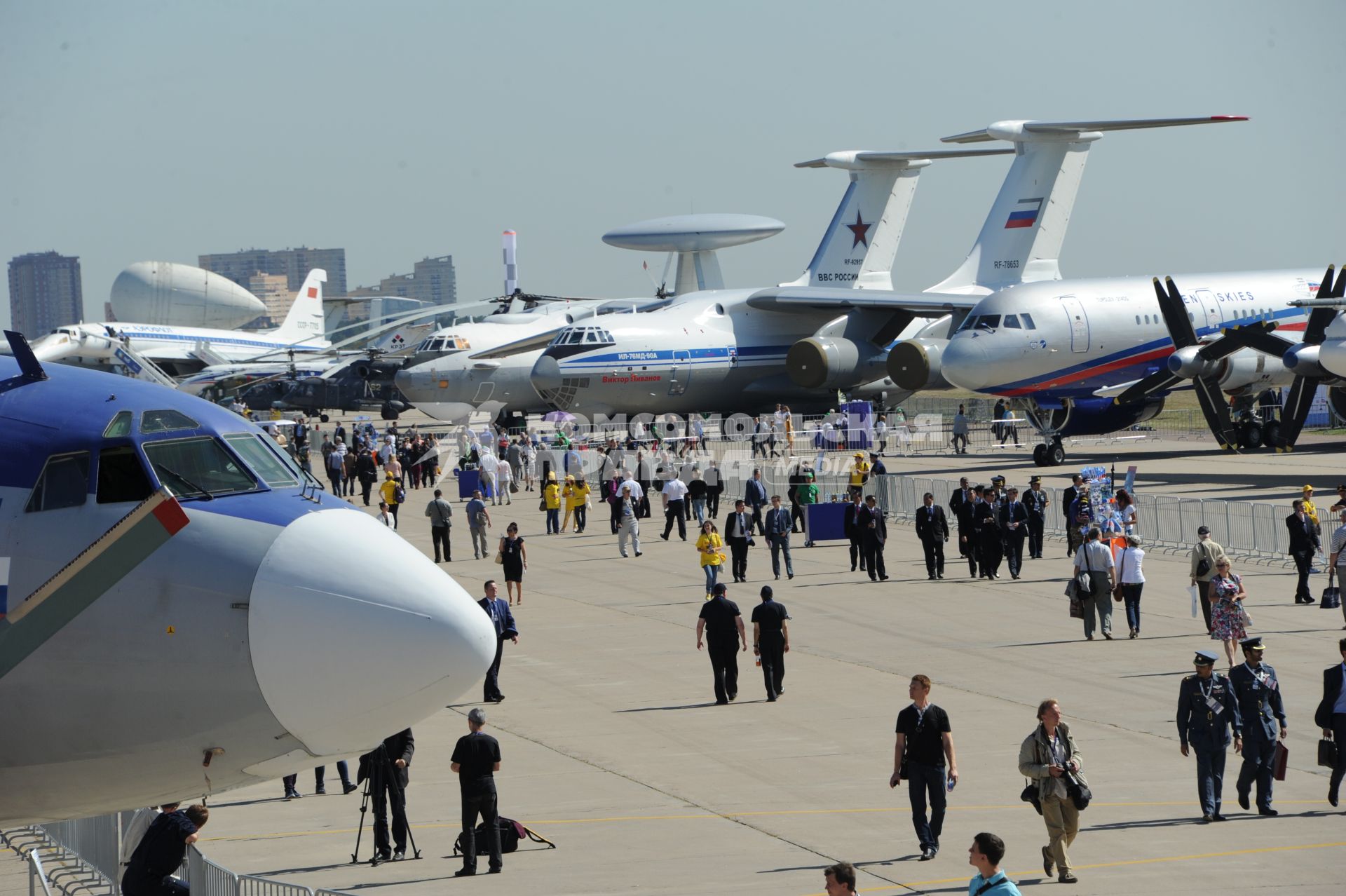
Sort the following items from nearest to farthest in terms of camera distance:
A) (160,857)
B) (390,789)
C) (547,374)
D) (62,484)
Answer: (62,484) < (160,857) < (390,789) < (547,374)

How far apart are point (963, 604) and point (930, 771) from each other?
1145 centimetres

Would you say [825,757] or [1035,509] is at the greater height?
[1035,509]

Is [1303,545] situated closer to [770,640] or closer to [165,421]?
[770,640]

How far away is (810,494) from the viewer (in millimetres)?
30500

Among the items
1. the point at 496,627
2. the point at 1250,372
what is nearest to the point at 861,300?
the point at 1250,372

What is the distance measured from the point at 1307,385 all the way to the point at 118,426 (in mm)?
35609

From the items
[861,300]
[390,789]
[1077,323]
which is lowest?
[390,789]

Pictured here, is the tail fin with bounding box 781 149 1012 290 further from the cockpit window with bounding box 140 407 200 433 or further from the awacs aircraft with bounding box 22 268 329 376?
the cockpit window with bounding box 140 407 200 433

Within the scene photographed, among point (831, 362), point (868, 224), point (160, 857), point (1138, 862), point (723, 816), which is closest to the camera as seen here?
point (160, 857)

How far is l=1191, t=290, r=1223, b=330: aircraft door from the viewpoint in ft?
138

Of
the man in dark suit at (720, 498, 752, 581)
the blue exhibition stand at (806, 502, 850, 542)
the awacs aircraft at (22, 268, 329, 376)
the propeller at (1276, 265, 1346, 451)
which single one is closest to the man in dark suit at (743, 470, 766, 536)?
the blue exhibition stand at (806, 502, 850, 542)

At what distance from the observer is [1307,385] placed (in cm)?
3784

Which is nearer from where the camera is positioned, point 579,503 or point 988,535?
point 988,535

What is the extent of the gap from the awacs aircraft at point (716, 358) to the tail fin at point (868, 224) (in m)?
2.70
